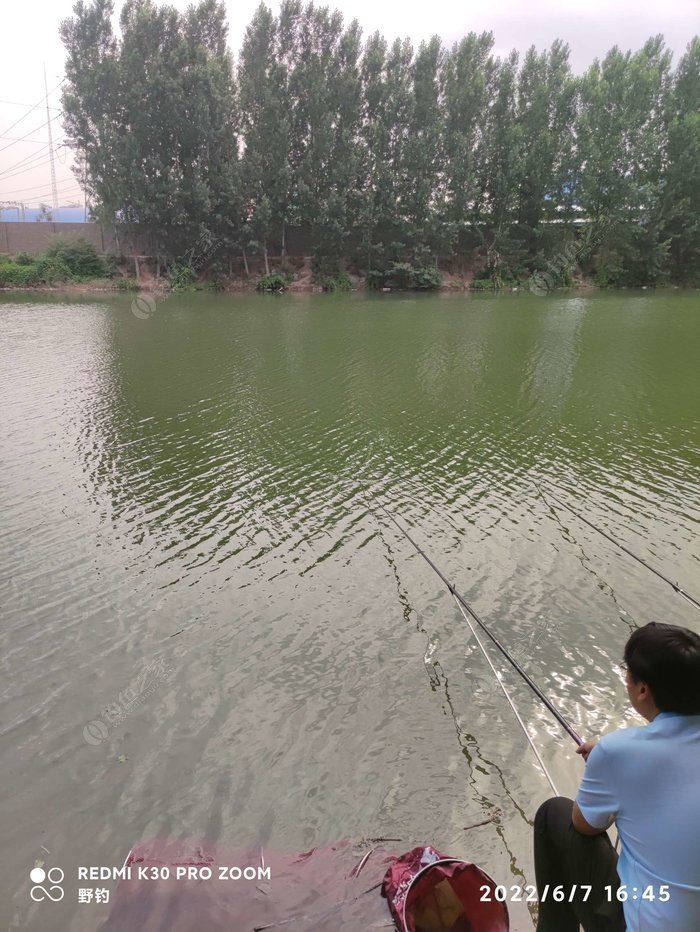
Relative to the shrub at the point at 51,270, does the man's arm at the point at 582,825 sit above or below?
below

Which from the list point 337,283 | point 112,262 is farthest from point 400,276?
point 112,262

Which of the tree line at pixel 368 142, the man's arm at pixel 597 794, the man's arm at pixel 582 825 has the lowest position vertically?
the man's arm at pixel 582 825

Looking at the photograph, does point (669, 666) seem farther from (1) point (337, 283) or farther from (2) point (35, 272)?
(2) point (35, 272)

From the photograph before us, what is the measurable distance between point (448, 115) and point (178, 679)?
46239mm

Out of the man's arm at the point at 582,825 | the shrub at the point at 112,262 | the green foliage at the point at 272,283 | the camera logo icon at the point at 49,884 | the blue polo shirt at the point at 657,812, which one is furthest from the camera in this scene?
the shrub at the point at 112,262

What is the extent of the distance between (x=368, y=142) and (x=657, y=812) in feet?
153

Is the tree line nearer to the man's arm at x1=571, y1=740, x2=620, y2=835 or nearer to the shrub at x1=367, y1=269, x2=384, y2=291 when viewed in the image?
the shrub at x1=367, y1=269, x2=384, y2=291

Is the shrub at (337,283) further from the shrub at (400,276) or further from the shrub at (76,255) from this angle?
the shrub at (76,255)

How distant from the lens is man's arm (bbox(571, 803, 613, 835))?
214 centimetres

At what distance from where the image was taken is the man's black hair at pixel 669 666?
6.04 feet

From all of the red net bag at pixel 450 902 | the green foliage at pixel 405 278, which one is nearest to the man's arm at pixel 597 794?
the red net bag at pixel 450 902

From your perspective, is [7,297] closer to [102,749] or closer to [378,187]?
[378,187]

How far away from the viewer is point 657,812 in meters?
1.80

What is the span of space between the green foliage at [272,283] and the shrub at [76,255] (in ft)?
37.2
